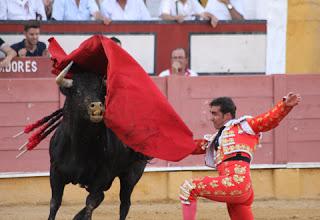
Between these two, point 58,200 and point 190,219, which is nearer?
point 190,219

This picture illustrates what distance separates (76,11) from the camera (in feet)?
37.4

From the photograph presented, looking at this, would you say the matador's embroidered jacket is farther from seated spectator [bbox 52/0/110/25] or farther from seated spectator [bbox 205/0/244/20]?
seated spectator [bbox 205/0/244/20]

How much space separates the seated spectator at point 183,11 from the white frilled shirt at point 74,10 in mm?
752

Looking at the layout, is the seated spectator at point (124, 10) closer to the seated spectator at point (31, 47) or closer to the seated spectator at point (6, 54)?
the seated spectator at point (31, 47)

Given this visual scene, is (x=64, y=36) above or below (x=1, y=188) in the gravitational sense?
above

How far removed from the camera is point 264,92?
11.0m

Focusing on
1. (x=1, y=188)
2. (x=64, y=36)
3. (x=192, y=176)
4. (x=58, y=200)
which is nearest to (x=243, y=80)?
(x=192, y=176)

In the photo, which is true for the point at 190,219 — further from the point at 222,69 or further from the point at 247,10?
the point at 247,10

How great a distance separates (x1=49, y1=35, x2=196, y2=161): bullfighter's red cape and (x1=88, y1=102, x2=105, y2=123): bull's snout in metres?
0.04

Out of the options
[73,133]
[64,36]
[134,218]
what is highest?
[64,36]

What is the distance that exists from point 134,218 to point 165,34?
8.99 feet

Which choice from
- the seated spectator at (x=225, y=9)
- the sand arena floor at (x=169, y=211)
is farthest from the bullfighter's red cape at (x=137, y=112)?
the seated spectator at (x=225, y=9)

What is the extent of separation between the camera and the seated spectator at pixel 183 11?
37.8ft

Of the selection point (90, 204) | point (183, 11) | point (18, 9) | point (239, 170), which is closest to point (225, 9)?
point (183, 11)
